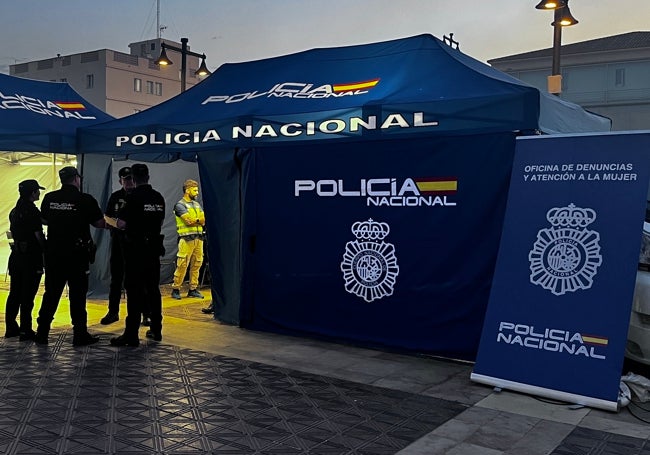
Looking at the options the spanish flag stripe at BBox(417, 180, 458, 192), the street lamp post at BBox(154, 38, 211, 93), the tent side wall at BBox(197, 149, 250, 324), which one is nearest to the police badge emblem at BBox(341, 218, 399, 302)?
the spanish flag stripe at BBox(417, 180, 458, 192)

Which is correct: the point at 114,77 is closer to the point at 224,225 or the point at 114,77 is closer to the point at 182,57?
the point at 182,57

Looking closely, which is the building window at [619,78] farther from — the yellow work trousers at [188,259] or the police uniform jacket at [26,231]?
the police uniform jacket at [26,231]

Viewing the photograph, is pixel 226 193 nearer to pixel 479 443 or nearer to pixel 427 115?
pixel 427 115

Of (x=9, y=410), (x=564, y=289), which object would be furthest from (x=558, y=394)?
(x=9, y=410)

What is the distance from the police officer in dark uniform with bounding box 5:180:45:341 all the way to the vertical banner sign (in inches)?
180

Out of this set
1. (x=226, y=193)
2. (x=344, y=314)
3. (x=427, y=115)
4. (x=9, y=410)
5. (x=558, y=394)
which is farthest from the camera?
(x=226, y=193)

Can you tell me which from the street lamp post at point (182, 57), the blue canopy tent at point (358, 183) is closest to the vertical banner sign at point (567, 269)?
the blue canopy tent at point (358, 183)

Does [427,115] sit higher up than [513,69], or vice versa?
[513,69]

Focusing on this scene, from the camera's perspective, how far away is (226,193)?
7.82 m

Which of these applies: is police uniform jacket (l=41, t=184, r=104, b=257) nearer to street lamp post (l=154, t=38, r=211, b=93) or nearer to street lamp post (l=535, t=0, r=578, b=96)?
street lamp post (l=535, t=0, r=578, b=96)

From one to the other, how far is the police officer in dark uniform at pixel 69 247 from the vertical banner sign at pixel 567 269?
13.0ft

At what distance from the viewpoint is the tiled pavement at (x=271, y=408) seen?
4098mm

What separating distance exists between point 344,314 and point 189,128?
9.47 feet

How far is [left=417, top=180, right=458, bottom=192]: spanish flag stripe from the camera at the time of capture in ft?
20.2
